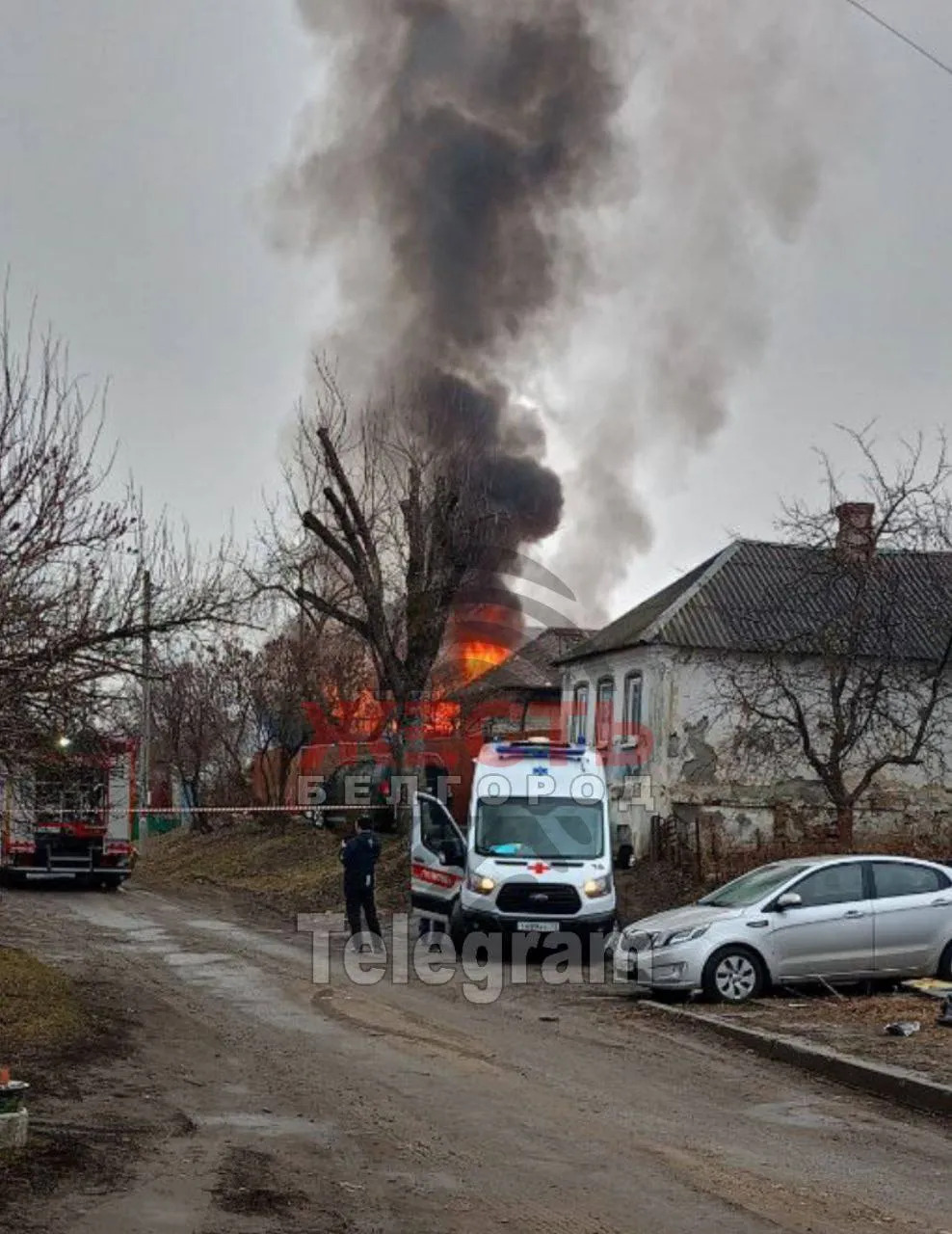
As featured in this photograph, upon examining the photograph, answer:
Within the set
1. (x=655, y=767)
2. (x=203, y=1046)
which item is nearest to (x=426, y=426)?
(x=655, y=767)

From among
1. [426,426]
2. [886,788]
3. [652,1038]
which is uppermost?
[426,426]

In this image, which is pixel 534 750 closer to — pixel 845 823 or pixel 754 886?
pixel 754 886

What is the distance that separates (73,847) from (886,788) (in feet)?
56.7

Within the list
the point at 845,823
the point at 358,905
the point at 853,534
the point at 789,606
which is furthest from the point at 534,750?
the point at 789,606

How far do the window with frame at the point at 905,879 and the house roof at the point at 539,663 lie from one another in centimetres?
2579

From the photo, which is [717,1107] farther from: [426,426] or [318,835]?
[318,835]

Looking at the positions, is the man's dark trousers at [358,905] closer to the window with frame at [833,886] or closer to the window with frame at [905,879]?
the window with frame at [833,886]

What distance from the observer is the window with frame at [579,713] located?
4166cm

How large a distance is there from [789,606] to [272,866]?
42.3 feet

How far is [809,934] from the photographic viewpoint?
1650cm

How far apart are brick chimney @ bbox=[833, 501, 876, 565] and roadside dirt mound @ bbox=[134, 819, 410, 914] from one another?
10.3 meters

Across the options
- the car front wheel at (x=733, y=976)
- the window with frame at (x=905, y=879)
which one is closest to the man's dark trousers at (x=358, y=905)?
the car front wheel at (x=733, y=976)

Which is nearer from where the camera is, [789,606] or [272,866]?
[789,606]

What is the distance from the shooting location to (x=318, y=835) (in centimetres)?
3794
